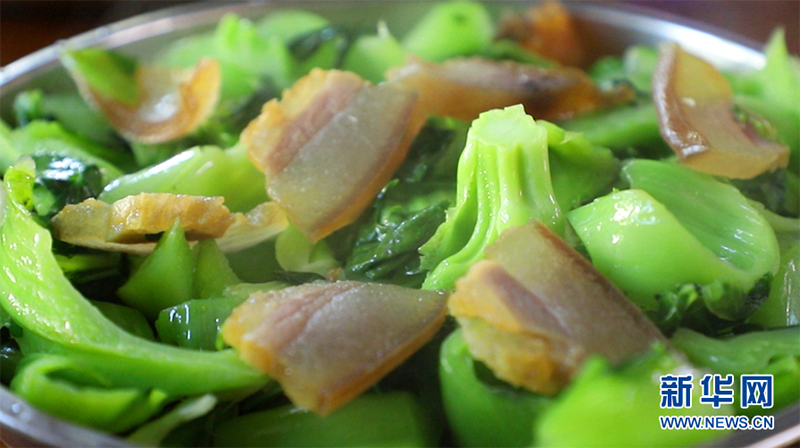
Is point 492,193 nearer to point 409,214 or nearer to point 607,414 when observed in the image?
point 409,214

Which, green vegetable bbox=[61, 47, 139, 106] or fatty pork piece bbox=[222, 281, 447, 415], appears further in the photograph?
green vegetable bbox=[61, 47, 139, 106]

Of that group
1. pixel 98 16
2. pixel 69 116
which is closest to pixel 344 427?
pixel 69 116

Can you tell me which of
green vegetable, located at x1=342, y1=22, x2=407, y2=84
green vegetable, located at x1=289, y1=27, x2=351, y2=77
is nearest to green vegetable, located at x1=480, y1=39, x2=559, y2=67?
green vegetable, located at x1=342, y1=22, x2=407, y2=84

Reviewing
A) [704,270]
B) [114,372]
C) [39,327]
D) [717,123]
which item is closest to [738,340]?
[704,270]

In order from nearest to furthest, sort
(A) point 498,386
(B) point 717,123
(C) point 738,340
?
(A) point 498,386 < (C) point 738,340 < (B) point 717,123

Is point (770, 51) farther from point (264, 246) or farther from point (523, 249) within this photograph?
point (264, 246)

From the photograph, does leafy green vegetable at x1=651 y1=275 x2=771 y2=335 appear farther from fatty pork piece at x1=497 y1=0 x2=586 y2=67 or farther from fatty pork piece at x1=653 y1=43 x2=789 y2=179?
fatty pork piece at x1=497 y1=0 x2=586 y2=67

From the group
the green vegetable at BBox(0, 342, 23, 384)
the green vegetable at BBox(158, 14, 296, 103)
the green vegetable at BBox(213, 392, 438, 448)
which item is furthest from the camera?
the green vegetable at BBox(158, 14, 296, 103)

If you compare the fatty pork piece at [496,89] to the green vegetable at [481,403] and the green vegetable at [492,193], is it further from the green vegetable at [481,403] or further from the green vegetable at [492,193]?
the green vegetable at [481,403]
